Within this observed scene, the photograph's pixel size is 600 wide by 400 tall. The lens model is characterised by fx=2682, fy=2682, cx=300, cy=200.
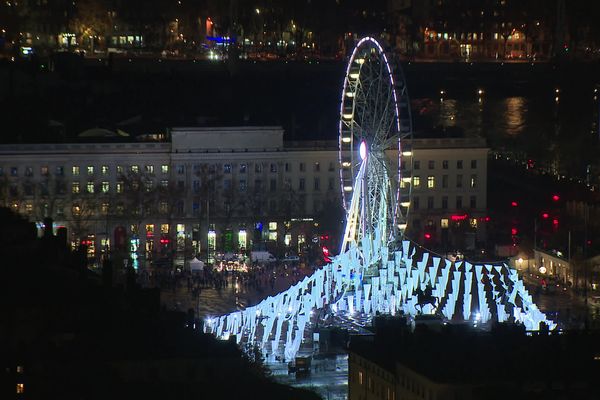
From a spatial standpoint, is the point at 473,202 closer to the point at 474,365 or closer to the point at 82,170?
the point at 82,170

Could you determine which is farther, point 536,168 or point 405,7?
point 405,7

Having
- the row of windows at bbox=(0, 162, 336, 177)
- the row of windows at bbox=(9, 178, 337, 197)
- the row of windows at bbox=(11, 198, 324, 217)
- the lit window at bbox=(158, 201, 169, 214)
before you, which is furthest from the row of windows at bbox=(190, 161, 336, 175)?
the lit window at bbox=(158, 201, 169, 214)

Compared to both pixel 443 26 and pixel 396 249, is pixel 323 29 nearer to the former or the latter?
pixel 443 26

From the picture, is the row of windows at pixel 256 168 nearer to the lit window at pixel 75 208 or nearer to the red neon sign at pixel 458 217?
the red neon sign at pixel 458 217

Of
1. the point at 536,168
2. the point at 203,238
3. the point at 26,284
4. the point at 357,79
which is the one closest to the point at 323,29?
the point at 536,168

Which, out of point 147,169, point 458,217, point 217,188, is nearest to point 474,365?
point 458,217

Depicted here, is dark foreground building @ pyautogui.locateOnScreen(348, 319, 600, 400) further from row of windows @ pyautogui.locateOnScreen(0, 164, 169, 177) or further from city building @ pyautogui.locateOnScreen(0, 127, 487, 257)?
row of windows @ pyautogui.locateOnScreen(0, 164, 169, 177)
